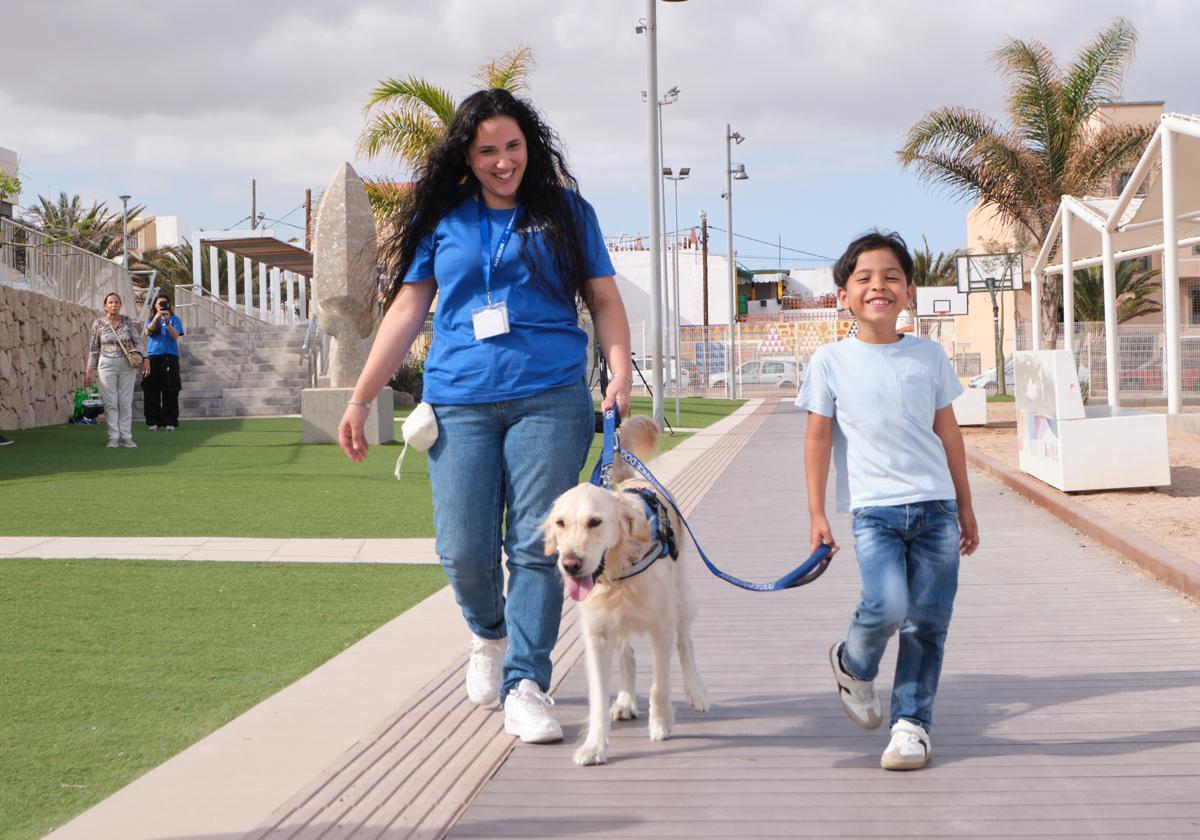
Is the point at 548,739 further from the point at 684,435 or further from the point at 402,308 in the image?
the point at 684,435

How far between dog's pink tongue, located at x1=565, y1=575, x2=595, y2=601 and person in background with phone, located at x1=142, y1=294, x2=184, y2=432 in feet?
57.9

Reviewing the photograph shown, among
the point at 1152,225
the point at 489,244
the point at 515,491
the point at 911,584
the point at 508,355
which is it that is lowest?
the point at 911,584

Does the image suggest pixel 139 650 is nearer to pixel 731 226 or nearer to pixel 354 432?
pixel 354 432

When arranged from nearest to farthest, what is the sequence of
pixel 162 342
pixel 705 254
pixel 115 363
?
pixel 115 363 → pixel 162 342 → pixel 705 254

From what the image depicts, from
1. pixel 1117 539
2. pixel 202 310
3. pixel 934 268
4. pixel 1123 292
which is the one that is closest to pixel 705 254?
pixel 934 268

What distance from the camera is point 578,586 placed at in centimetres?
428

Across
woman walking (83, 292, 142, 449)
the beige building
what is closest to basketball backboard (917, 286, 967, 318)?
the beige building

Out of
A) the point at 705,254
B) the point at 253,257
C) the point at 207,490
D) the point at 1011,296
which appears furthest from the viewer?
the point at 705,254

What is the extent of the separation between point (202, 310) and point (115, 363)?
19880 millimetres

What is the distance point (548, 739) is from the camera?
4.58 metres

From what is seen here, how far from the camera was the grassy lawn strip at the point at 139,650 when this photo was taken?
420 centimetres

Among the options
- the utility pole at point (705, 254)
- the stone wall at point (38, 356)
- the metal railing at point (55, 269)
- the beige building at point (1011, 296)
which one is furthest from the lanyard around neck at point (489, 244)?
the utility pole at point (705, 254)

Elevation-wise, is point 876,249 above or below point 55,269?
below

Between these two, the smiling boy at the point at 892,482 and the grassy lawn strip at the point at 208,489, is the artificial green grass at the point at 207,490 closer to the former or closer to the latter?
the grassy lawn strip at the point at 208,489
